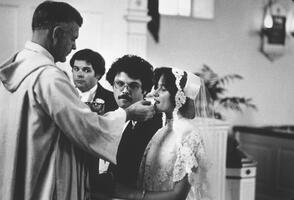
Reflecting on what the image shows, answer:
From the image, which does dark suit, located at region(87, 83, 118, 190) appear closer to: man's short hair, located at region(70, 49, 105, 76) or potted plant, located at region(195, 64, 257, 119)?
man's short hair, located at region(70, 49, 105, 76)

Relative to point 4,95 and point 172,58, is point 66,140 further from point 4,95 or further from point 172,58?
point 172,58

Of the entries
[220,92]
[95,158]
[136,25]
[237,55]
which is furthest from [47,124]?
[237,55]

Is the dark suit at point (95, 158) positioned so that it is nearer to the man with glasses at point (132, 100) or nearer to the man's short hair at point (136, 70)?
the man with glasses at point (132, 100)

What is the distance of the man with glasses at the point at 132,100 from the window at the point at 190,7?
133 inches

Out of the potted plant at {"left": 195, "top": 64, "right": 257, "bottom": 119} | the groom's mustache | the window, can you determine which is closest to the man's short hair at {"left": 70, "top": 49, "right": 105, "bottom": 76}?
the groom's mustache

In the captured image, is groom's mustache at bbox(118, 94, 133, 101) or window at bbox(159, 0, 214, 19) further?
window at bbox(159, 0, 214, 19)

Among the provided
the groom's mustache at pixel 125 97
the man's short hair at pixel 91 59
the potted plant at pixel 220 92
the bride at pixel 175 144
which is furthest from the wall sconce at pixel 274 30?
the groom's mustache at pixel 125 97

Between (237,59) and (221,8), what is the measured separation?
0.73 meters

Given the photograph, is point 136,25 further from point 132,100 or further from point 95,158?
point 95,158

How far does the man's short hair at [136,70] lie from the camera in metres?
2.36

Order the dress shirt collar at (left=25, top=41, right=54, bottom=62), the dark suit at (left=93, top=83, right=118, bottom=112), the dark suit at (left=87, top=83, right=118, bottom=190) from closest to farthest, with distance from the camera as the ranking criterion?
1. the dress shirt collar at (left=25, top=41, right=54, bottom=62)
2. the dark suit at (left=87, top=83, right=118, bottom=190)
3. the dark suit at (left=93, top=83, right=118, bottom=112)

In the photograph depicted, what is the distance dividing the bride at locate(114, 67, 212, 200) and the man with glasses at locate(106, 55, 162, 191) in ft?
0.14

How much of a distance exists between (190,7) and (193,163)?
401cm

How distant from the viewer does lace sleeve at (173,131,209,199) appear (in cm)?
208
